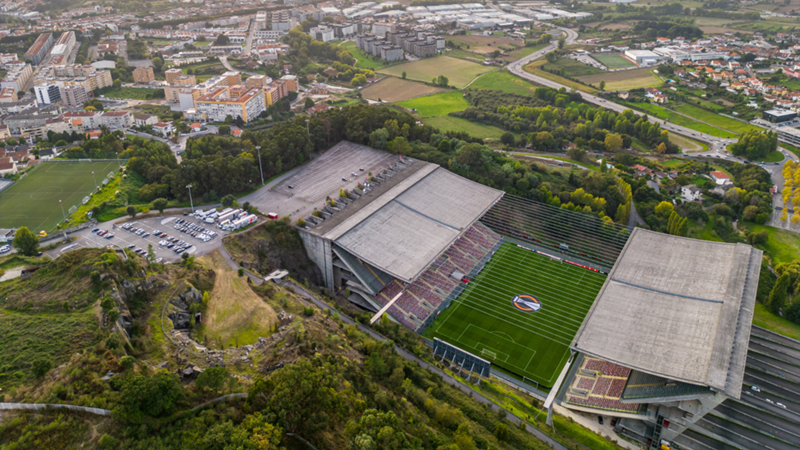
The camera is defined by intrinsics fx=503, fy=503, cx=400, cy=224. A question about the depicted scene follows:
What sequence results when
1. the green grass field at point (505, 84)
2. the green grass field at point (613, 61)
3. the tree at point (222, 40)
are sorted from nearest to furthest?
the green grass field at point (505, 84) < the green grass field at point (613, 61) < the tree at point (222, 40)

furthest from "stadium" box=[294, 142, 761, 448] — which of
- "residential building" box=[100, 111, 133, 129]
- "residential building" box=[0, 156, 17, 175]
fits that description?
"residential building" box=[100, 111, 133, 129]

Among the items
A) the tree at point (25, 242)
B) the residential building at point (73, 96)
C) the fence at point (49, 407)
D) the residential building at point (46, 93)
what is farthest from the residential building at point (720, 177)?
the residential building at point (46, 93)

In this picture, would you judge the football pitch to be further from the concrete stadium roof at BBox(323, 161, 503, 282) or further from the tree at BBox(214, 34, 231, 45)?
the tree at BBox(214, 34, 231, 45)

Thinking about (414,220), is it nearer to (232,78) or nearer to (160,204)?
(160,204)

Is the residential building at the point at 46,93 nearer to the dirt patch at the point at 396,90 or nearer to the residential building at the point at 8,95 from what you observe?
the residential building at the point at 8,95

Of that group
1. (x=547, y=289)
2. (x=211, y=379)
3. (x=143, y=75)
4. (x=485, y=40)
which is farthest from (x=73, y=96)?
(x=485, y=40)

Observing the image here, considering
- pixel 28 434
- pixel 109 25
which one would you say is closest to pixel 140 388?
pixel 28 434
